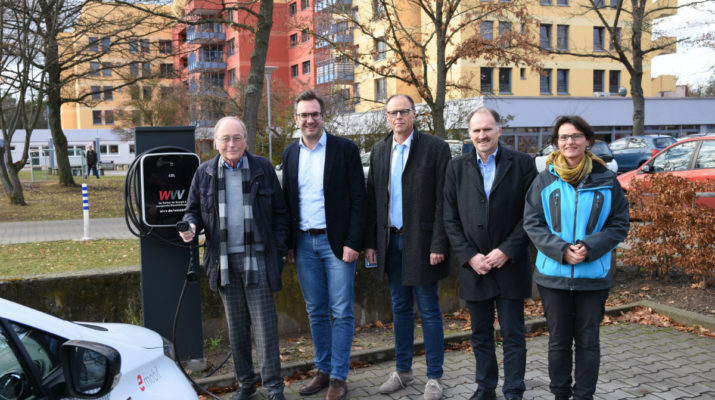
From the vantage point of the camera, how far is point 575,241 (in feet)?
12.3

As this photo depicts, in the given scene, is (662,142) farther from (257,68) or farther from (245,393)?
(245,393)

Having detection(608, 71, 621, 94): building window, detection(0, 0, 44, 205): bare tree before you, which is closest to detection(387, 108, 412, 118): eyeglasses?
detection(0, 0, 44, 205): bare tree

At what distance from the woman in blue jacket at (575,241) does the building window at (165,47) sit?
1768cm

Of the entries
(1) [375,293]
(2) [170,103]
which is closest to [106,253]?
(1) [375,293]

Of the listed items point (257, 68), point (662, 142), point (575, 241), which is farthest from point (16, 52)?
point (662, 142)

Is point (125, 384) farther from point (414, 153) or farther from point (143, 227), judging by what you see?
point (414, 153)

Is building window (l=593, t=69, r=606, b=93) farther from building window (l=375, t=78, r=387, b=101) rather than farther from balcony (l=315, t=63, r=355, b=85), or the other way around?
balcony (l=315, t=63, r=355, b=85)

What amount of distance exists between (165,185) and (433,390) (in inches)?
97.0

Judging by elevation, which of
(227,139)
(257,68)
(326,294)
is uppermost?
(257,68)

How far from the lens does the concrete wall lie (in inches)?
193

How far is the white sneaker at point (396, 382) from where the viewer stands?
14.5ft

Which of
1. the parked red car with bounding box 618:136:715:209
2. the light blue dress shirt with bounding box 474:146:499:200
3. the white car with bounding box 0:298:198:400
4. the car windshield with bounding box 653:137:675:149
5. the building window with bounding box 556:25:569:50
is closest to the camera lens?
the white car with bounding box 0:298:198:400

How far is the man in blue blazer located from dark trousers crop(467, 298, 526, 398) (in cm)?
92

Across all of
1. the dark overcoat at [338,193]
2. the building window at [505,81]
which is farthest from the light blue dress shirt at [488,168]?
the building window at [505,81]
